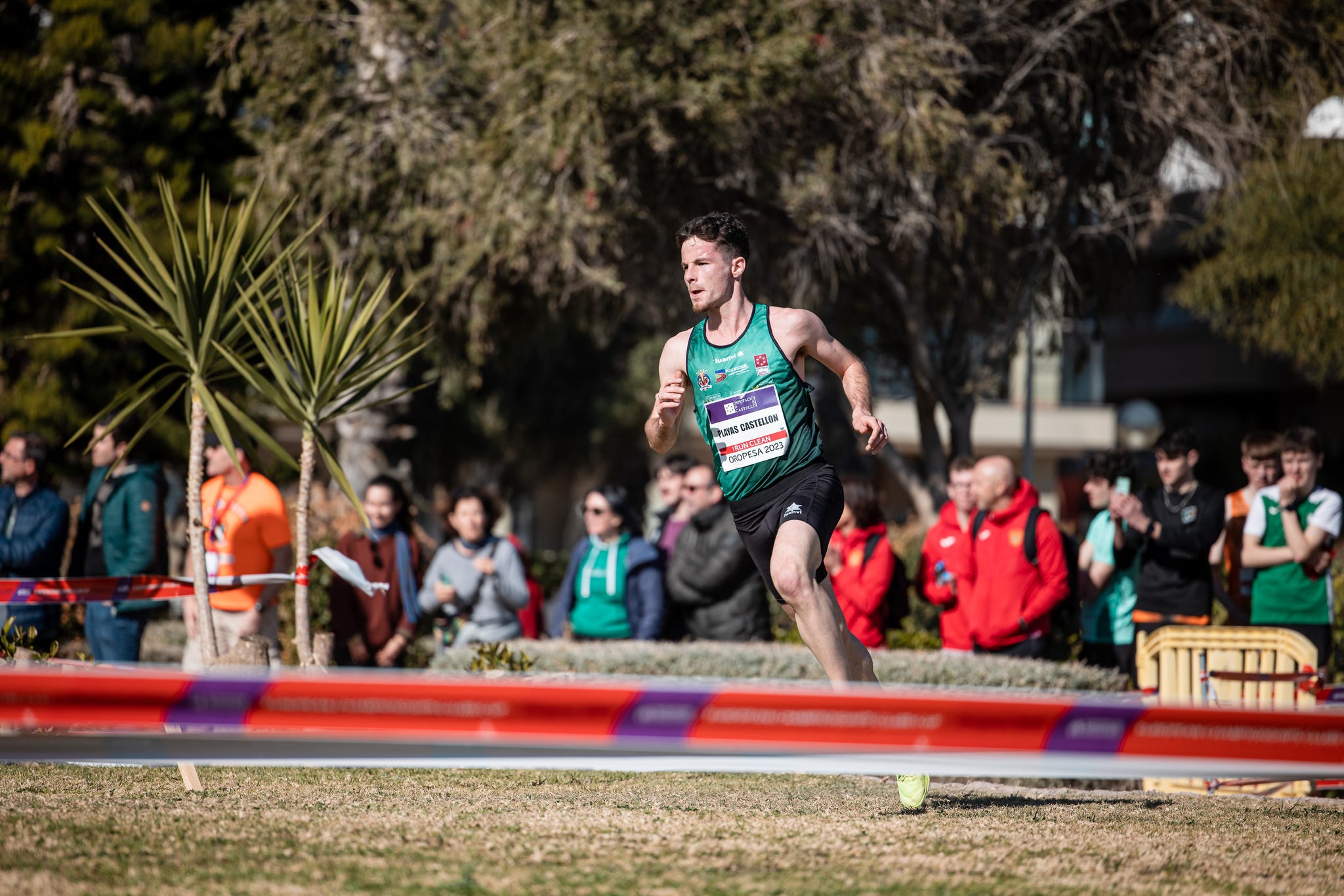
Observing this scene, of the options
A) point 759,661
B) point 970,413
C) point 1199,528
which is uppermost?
point 970,413

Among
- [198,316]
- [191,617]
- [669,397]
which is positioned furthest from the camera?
[191,617]

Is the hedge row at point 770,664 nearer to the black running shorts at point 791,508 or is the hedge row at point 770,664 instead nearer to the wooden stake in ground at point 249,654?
the wooden stake in ground at point 249,654

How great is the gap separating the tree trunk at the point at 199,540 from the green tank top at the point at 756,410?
241cm

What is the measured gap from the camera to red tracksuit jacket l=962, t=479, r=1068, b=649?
841cm

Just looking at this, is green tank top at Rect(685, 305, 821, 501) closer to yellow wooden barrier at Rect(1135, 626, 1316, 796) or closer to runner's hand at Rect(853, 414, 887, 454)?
runner's hand at Rect(853, 414, 887, 454)

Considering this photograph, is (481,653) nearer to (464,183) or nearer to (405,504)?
(405,504)

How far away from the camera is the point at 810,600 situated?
507 centimetres

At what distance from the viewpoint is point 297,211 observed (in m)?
14.5

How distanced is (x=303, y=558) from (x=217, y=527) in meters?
1.43

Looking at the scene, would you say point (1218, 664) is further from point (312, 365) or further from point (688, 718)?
point (312, 365)

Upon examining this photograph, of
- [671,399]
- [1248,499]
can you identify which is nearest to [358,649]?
[671,399]

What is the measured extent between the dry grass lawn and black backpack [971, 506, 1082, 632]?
2.61 metres

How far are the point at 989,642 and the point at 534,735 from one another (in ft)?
18.3

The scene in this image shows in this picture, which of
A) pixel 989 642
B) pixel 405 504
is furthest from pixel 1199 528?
pixel 405 504
